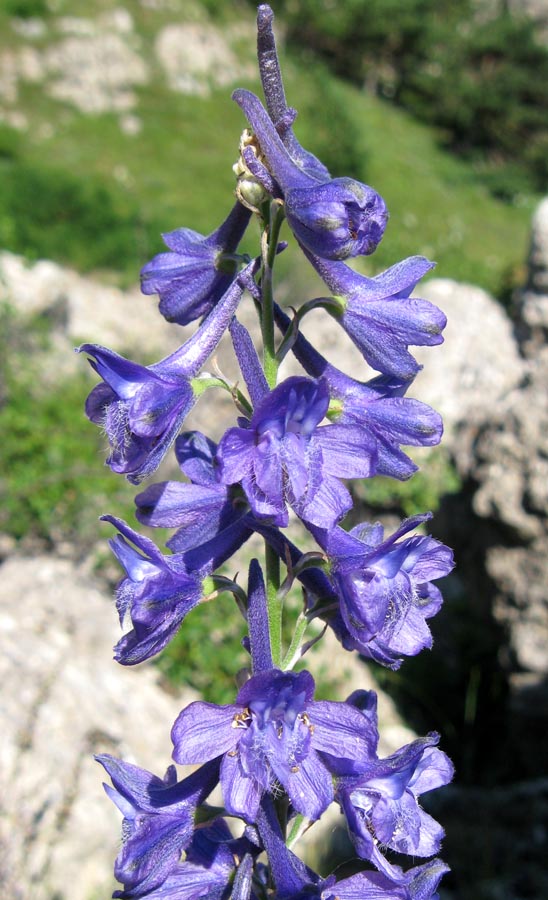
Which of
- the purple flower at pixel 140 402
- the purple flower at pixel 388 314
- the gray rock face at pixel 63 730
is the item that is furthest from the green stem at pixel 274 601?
the gray rock face at pixel 63 730

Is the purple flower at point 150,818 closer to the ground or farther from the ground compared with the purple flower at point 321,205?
closer to the ground

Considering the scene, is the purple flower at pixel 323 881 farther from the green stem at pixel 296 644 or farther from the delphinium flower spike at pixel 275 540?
the green stem at pixel 296 644

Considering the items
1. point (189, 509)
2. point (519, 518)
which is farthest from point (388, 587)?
point (519, 518)

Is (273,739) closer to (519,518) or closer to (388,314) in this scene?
(388,314)

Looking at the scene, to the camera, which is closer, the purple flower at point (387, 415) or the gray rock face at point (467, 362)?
the purple flower at point (387, 415)

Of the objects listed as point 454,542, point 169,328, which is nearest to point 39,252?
point 169,328

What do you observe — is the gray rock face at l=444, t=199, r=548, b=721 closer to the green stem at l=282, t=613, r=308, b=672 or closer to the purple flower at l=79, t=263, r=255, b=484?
the green stem at l=282, t=613, r=308, b=672
